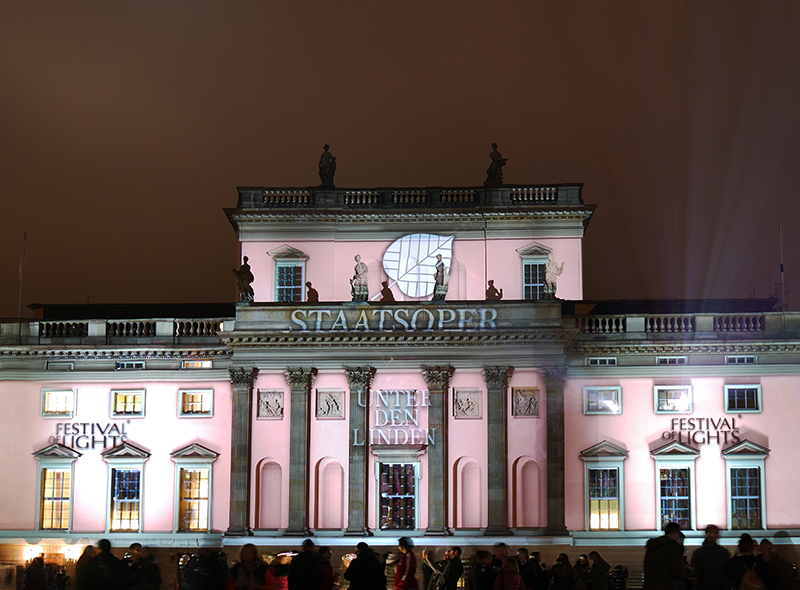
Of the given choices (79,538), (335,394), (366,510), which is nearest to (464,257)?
(335,394)

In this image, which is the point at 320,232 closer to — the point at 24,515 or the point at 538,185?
the point at 538,185

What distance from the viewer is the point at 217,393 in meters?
37.8

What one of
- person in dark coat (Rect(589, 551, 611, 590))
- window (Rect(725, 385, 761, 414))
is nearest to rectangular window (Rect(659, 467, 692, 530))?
window (Rect(725, 385, 761, 414))

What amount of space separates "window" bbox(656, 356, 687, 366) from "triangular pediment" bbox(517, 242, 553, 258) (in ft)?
20.9

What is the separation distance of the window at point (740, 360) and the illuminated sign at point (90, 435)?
2415 cm

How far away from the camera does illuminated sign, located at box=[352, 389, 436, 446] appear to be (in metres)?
35.9

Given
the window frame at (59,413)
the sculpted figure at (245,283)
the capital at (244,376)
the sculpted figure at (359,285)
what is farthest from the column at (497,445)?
the window frame at (59,413)

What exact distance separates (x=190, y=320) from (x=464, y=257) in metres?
11.7

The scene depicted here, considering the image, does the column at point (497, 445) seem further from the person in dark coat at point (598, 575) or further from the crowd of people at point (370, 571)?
the crowd of people at point (370, 571)

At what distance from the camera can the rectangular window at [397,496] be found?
117 ft

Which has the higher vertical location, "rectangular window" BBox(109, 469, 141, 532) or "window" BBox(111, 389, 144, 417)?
"window" BBox(111, 389, 144, 417)

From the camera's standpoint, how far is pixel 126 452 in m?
37.4

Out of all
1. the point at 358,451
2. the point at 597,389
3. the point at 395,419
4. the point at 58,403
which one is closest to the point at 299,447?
the point at 358,451

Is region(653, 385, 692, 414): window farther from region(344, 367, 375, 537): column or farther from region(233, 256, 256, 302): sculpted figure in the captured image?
region(233, 256, 256, 302): sculpted figure
